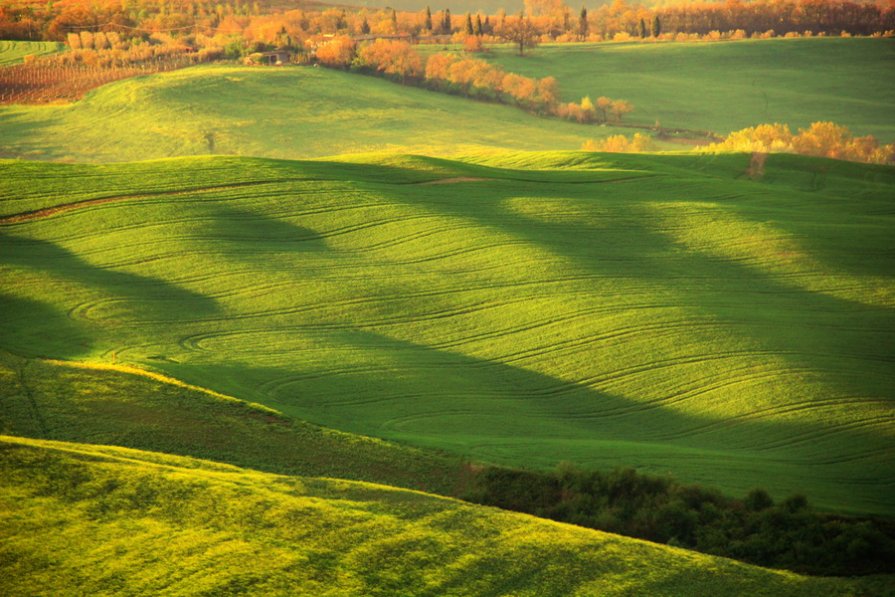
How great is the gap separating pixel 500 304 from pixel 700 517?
20766 mm

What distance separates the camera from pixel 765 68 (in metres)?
146

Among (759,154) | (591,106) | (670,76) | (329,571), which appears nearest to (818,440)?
(329,571)

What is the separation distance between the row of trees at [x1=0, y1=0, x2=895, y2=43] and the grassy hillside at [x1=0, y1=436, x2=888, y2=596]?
3369 inches

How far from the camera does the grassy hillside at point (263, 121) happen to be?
3605 inches

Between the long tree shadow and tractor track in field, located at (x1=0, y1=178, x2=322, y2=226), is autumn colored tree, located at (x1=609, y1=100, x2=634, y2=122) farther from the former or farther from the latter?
the long tree shadow

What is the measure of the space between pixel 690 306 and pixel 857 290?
9.75 meters

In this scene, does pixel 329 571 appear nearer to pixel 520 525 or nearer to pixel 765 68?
pixel 520 525

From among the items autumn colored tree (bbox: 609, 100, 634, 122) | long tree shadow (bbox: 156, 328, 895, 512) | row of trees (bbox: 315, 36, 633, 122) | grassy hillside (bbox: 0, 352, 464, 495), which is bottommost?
long tree shadow (bbox: 156, 328, 895, 512)

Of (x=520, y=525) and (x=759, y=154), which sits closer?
(x=520, y=525)

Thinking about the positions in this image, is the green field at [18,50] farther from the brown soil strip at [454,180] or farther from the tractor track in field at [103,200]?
the brown soil strip at [454,180]

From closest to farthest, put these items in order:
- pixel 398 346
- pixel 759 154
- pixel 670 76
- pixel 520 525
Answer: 1. pixel 520 525
2. pixel 398 346
3. pixel 759 154
4. pixel 670 76

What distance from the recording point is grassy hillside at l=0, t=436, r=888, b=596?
741 inches

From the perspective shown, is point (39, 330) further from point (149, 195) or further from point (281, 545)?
point (281, 545)

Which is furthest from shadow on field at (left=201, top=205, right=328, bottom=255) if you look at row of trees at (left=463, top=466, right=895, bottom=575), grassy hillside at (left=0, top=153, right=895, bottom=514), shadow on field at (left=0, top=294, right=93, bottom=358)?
row of trees at (left=463, top=466, right=895, bottom=575)
